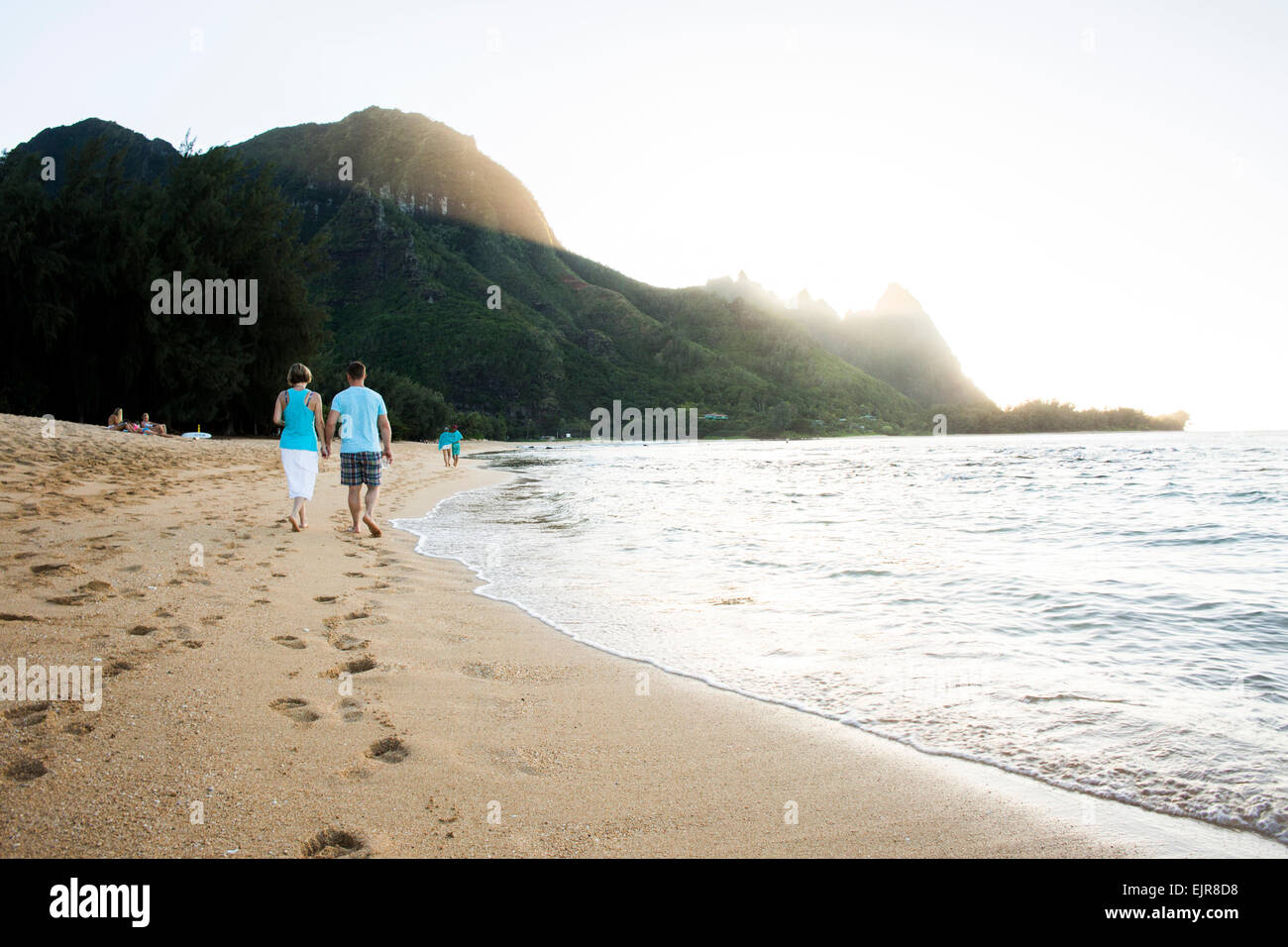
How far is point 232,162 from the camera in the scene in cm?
3366

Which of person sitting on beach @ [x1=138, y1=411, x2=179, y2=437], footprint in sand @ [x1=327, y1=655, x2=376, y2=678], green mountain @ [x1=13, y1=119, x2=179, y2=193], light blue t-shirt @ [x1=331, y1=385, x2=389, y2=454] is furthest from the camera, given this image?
green mountain @ [x1=13, y1=119, x2=179, y2=193]

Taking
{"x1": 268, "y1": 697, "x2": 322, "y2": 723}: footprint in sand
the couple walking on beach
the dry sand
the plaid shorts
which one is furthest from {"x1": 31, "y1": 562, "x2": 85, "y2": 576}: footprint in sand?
the plaid shorts

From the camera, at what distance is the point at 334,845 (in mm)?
2287

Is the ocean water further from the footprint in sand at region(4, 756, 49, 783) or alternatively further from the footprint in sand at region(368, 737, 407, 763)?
the footprint in sand at region(4, 756, 49, 783)

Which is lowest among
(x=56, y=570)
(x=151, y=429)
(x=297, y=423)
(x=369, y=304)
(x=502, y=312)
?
(x=56, y=570)

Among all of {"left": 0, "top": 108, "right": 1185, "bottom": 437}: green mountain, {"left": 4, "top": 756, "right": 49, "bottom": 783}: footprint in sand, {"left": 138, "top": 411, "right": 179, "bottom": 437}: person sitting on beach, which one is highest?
{"left": 0, "top": 108, "right": 1185, "bottom": 437}: green mountain

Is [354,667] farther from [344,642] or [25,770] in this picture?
[25,770]

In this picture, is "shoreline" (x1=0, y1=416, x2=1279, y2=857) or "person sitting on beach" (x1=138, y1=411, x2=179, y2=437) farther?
"person sitting on beach" (x1=138, y1=411, x2=179, y2=437)

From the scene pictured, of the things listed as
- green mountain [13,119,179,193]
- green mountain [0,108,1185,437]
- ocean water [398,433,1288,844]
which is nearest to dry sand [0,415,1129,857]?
ocean water [398,433,1288,844]

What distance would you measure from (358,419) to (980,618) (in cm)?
778

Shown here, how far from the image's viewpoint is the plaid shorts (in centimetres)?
941

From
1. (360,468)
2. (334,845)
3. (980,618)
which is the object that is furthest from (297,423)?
(980,618)

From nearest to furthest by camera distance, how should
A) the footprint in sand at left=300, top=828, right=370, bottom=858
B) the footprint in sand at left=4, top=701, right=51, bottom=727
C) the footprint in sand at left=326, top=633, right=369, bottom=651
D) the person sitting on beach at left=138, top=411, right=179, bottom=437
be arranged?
the footprint in sand at left=300, top=828, right=370, bottom=858, the footprint in sand at left=4, top=701, right=51, bottom=727, the footprint in sand at left=326, top=633, right=369, bottom=651, the person sitting on beach at left=138, top=411, right=179, bottom=437

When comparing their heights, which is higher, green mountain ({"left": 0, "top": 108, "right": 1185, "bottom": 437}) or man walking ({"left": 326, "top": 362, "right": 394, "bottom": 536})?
green mountain ({"left": 0, "top": 108, "right": 1185, "bottom": 437})
